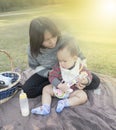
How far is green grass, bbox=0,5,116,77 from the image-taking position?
3549 millimetres

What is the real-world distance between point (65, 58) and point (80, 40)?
2889mm

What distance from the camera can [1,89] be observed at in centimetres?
235

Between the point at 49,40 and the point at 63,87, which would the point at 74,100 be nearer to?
the point at 63,87

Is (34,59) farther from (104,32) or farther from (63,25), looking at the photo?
(104,32)

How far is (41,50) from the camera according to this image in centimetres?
243

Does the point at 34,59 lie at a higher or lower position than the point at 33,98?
higher

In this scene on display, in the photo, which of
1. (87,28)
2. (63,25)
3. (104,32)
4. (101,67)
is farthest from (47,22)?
(87,28)

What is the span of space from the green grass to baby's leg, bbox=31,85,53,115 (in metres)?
0.54

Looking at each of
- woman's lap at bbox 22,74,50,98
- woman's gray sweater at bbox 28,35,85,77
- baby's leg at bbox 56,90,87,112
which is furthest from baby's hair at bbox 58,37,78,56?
woman's lap at bbox 22,74,50,98

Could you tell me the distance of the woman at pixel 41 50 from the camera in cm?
219

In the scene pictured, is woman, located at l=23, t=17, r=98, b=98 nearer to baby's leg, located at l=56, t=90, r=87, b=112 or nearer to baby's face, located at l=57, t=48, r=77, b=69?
baby's face, located at l=57, t=48, r=77, b=69

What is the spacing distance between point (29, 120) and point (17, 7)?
27.8 ft

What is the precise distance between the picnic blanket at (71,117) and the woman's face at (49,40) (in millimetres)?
466

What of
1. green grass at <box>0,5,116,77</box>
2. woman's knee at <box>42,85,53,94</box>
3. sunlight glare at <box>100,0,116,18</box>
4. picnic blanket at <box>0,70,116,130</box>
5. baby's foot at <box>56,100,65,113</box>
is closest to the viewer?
picnic blanket at <box>0,70,116,130</box>
